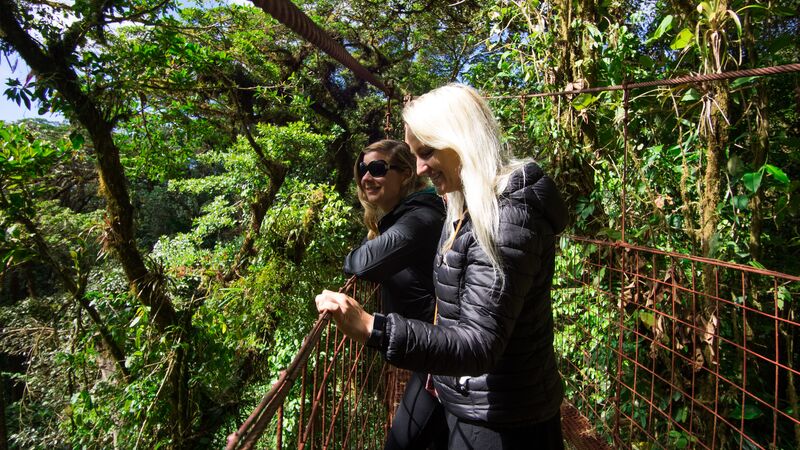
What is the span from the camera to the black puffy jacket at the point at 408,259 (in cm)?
141

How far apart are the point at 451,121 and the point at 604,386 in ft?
6.73

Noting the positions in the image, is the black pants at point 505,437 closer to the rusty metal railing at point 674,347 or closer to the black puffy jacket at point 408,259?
the black puffy jacket at point 408,259

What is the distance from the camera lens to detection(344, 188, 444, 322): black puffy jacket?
1411 millimetres

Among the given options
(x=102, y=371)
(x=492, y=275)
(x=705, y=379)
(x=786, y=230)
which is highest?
(x=492, y=275)

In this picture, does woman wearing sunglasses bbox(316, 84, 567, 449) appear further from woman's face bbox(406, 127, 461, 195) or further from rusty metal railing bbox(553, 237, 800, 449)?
rusty metal railing bbox(553, 237, 800, 449)

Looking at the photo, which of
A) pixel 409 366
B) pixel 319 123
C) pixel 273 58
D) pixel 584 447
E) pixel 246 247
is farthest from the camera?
pixel 319 123

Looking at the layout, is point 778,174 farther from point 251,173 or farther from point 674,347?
point 251,173

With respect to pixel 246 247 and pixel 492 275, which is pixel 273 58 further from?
pixel 492 275

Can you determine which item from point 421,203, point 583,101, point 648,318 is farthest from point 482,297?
point 583,101

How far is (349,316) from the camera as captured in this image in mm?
878

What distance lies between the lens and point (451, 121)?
3.12ft

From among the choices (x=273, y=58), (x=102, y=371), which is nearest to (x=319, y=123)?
(x=273, y=58)

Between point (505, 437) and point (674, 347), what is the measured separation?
1371mm

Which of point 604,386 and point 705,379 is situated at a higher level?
point 705,379
